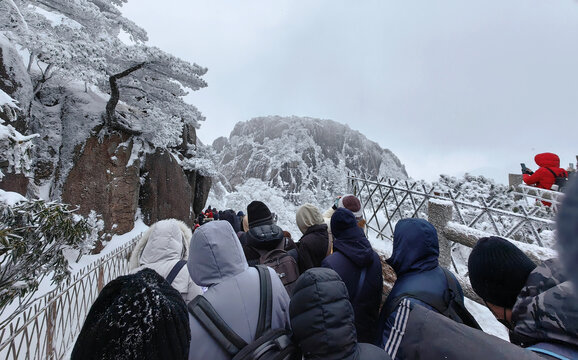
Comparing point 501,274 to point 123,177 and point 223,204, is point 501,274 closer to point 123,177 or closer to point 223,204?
point 123,177

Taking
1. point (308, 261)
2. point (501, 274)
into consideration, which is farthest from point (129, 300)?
point (308, 261)

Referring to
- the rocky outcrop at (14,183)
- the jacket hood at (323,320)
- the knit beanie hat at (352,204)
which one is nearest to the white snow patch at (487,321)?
the knit beanie hat at (352,204)

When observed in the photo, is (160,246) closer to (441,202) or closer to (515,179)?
(441,202)

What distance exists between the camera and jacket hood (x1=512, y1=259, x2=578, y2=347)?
3.03 ft

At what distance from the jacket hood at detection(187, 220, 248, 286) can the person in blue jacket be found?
1.03 meters

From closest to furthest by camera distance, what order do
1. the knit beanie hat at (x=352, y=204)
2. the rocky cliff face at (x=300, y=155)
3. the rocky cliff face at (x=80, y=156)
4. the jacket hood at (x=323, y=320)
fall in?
1. the jacket hood at (x=323, y=320)
2. the knit beanie hat at (x=352, y=204)
3. the rocky cliff face at (x=80, y=156)
4. the rocky cliff face at (x=300, y=155)

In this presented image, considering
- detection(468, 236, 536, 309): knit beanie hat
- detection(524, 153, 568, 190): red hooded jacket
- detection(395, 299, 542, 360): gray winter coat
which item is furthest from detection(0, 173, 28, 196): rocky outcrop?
detection(524, 153, 568, 190): red hooded jacket

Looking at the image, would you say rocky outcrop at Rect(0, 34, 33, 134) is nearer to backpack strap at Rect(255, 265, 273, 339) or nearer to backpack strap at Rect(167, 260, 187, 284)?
backpack strap at Rect(167, 260, 187, 284)

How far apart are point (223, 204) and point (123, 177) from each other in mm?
17491

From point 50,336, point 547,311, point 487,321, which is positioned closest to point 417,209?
point 487,321

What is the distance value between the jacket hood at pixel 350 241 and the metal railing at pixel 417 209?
7.74 feet

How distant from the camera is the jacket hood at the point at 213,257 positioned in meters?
1.63

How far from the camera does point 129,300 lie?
0.89 m

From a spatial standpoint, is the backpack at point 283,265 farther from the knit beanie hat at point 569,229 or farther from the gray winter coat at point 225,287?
the knit beanie hat at point 569,229
